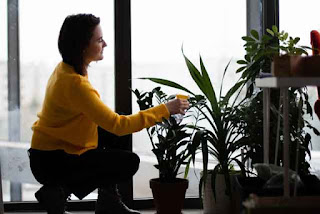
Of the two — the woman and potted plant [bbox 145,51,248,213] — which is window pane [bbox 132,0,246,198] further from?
the woman

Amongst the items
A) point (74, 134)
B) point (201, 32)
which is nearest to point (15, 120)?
point (74, 134)

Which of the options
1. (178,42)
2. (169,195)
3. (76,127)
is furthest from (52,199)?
(178,42)

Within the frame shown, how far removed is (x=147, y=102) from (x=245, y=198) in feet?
2.86

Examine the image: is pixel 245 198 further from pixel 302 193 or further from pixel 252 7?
pixel 252 7

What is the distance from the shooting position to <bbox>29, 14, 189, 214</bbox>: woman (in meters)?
2.44

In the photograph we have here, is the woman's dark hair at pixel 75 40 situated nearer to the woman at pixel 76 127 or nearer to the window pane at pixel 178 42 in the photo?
the woman at pixel 76 127

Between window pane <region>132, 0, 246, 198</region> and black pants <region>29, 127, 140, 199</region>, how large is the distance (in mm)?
597

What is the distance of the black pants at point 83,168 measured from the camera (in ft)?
8.20

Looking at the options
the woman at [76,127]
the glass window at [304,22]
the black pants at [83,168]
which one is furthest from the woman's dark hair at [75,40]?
the glass window at [304,22]

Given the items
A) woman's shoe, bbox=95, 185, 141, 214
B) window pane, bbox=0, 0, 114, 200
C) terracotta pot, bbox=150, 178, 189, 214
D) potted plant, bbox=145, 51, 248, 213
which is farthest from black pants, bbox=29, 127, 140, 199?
window pane, bbox=0, 0, 114, 200

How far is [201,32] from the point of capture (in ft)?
10.5

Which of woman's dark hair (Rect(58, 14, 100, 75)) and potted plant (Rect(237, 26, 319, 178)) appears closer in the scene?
woman's dark hair (Rect(58, 14, 100, 75))

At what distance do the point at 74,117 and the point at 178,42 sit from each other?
0.95 meters

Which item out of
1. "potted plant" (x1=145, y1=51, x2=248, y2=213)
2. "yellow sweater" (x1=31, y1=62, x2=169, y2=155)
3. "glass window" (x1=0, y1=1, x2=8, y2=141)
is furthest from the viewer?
"glass window" (x1=0, y1=1, x2=8, y2=141)
